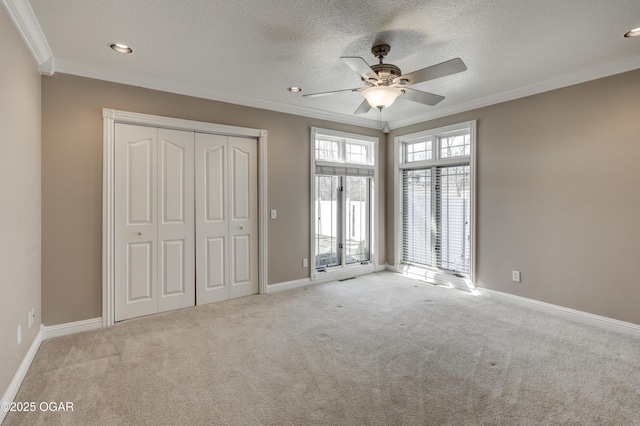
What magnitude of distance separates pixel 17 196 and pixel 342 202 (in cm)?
390

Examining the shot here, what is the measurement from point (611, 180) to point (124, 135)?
16.5 feet

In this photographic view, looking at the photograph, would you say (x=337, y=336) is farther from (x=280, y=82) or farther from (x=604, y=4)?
(x=604, y=4)

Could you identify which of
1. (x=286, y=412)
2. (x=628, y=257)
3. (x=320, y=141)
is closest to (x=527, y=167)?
(x=628, y=257)

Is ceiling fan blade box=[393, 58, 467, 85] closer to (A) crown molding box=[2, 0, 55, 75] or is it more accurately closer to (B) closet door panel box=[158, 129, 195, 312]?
(B) closet door panel box=[158, 129, 195, 312]

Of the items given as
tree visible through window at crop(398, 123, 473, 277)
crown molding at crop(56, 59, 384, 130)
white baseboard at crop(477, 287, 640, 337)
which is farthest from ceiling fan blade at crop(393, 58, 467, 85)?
white baseboard at crop(477, 287, 640, 337)

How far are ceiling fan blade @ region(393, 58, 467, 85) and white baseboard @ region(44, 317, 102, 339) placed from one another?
3.70 m

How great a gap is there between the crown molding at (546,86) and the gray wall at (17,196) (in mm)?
4656

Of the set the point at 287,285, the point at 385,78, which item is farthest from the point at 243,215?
the point at 385,78

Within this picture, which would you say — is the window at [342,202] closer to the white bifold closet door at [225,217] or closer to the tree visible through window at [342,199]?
the tree visible through window at [342,199]

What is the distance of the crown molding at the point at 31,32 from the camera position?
2150mm

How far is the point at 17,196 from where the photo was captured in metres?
2.38

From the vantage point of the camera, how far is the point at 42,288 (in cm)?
305

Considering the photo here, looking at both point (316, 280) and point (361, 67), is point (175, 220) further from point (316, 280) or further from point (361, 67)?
point (361, 67)

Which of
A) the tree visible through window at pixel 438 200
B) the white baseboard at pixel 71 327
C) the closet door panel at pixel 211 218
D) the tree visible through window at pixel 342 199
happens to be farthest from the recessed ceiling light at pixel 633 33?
the white baseboard at pixel 71 327
